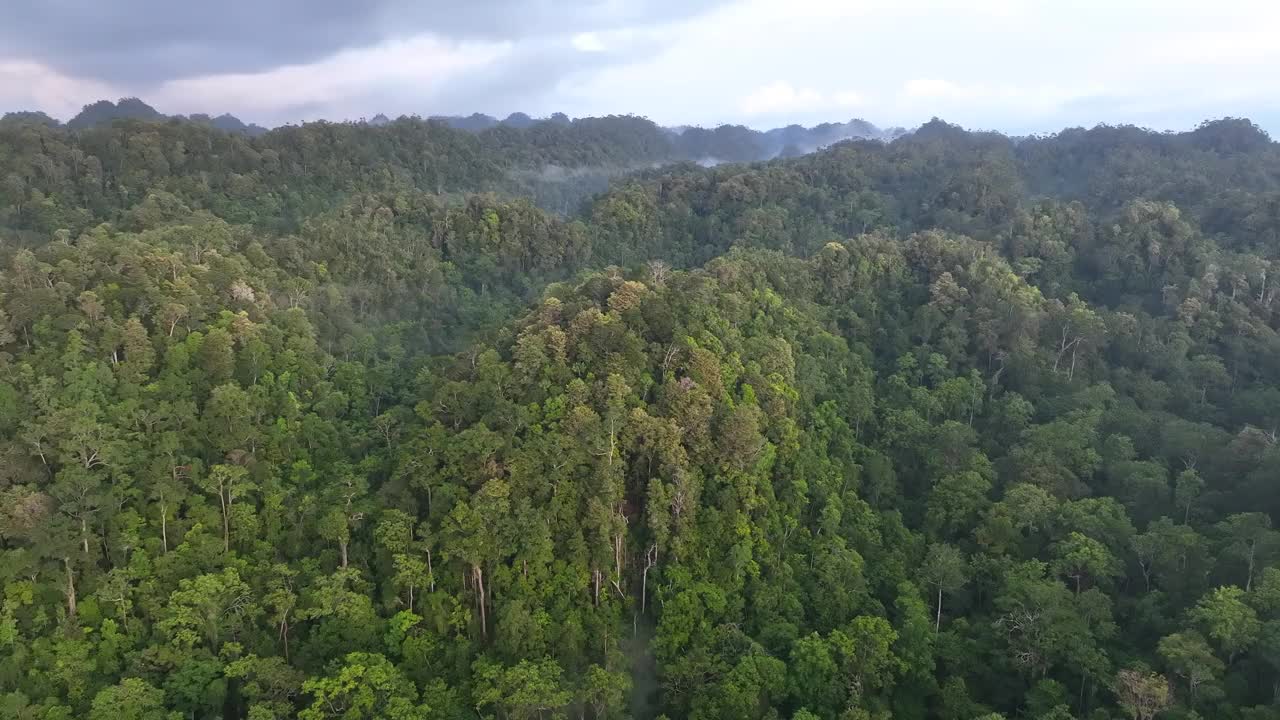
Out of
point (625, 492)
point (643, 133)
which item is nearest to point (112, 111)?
point (643, 133)

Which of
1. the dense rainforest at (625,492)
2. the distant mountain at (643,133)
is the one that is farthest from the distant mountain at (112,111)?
Answer: the dense rainforest at (625,492)

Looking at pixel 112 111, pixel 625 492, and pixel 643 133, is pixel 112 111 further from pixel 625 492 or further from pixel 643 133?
pixel 625 492

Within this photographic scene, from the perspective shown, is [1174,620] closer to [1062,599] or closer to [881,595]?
[1062,599]

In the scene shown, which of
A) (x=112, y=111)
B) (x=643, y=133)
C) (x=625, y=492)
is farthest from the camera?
(x=643, y=133)

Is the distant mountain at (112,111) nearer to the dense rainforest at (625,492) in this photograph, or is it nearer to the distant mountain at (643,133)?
the distant mountain at (643,133)

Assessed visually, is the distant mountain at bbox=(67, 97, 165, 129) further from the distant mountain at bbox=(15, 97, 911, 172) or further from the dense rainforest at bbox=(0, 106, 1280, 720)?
the dense rainforest at bbox=(0, 106, 1280, 720)

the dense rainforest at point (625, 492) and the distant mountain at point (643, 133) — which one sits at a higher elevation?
Result: the distant mountain at point (643, 133)

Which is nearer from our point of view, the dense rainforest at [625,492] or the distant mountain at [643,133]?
the dense rainforest at [625,492]

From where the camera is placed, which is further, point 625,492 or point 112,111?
point 112,111
